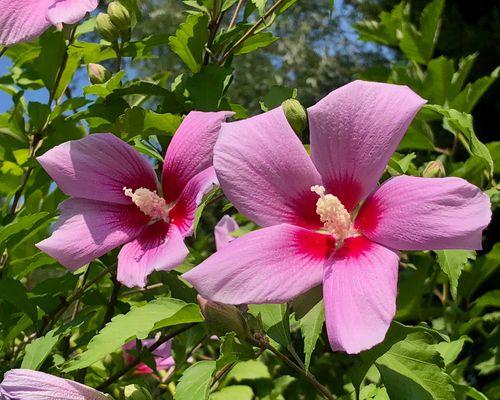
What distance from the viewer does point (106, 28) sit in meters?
1.18

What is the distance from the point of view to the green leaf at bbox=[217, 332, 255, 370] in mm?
735

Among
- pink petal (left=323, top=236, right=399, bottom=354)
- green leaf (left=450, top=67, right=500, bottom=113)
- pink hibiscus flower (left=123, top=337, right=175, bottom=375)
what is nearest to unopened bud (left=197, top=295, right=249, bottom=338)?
pink petal (left=323, top=236, right=399, bottom=354)

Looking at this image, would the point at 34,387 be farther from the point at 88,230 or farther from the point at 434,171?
the point at 434,171

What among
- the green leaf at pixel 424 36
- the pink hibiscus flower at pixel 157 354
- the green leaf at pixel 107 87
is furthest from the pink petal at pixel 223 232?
the green leaf at pixel 424 36

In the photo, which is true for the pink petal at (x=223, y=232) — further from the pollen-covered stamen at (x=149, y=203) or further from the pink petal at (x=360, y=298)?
the pink petal at (x=360, y=298)

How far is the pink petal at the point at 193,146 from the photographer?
0.86m

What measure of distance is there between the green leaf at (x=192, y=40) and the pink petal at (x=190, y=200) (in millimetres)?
303

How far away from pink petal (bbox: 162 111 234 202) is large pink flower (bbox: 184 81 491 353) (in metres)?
0.10

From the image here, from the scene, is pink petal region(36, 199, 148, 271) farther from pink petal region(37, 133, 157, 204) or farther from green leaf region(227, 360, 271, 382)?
green leaf region(227, 360, 271, 382)

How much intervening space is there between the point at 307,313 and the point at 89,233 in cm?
29

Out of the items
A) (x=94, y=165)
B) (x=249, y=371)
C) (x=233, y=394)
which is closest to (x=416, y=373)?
(x=94, y=165)

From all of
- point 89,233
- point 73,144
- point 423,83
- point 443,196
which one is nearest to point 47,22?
point 73,144

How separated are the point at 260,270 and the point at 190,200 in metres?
0.20

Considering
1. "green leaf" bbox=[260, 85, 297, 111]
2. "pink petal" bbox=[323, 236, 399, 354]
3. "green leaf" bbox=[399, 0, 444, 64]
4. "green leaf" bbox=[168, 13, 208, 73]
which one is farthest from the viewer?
"green leaf" bbox=[399, 0, 444, 64]
